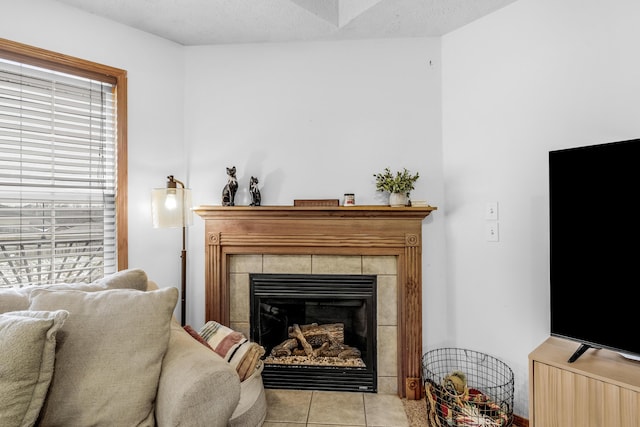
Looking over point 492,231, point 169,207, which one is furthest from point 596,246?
point 169,207

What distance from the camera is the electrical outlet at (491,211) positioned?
2059mm

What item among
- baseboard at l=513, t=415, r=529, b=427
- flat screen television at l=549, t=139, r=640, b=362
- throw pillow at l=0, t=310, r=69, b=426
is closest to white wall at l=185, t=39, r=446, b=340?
baseboard at l=513, t=415, r=529, b=427

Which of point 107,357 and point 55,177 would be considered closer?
point 107,357

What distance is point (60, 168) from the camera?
6.59 feet

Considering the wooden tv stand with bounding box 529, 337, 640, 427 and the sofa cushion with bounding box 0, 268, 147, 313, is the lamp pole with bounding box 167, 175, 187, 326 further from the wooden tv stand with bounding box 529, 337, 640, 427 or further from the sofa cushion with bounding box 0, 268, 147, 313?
the wooden tv stand with bounding box 529, 337, 640, 427

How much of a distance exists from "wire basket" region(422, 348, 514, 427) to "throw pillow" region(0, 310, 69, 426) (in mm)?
1764

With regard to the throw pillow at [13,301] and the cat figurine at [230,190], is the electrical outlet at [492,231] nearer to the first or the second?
the cat figurine at [230,190]

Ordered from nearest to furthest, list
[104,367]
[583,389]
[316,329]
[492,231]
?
[104,367], [583,389], [492,231], [316,329]

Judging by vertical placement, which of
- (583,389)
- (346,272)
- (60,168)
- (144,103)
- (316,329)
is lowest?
(316,329)

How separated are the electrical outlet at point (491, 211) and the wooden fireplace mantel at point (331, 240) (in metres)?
0.34

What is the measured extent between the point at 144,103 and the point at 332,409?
2.39 m

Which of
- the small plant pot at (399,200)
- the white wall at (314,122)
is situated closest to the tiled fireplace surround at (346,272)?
the white wall at (314,122)

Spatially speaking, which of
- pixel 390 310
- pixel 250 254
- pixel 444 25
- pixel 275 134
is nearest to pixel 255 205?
pixel 250 254

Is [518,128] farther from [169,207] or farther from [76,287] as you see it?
[76,287]
